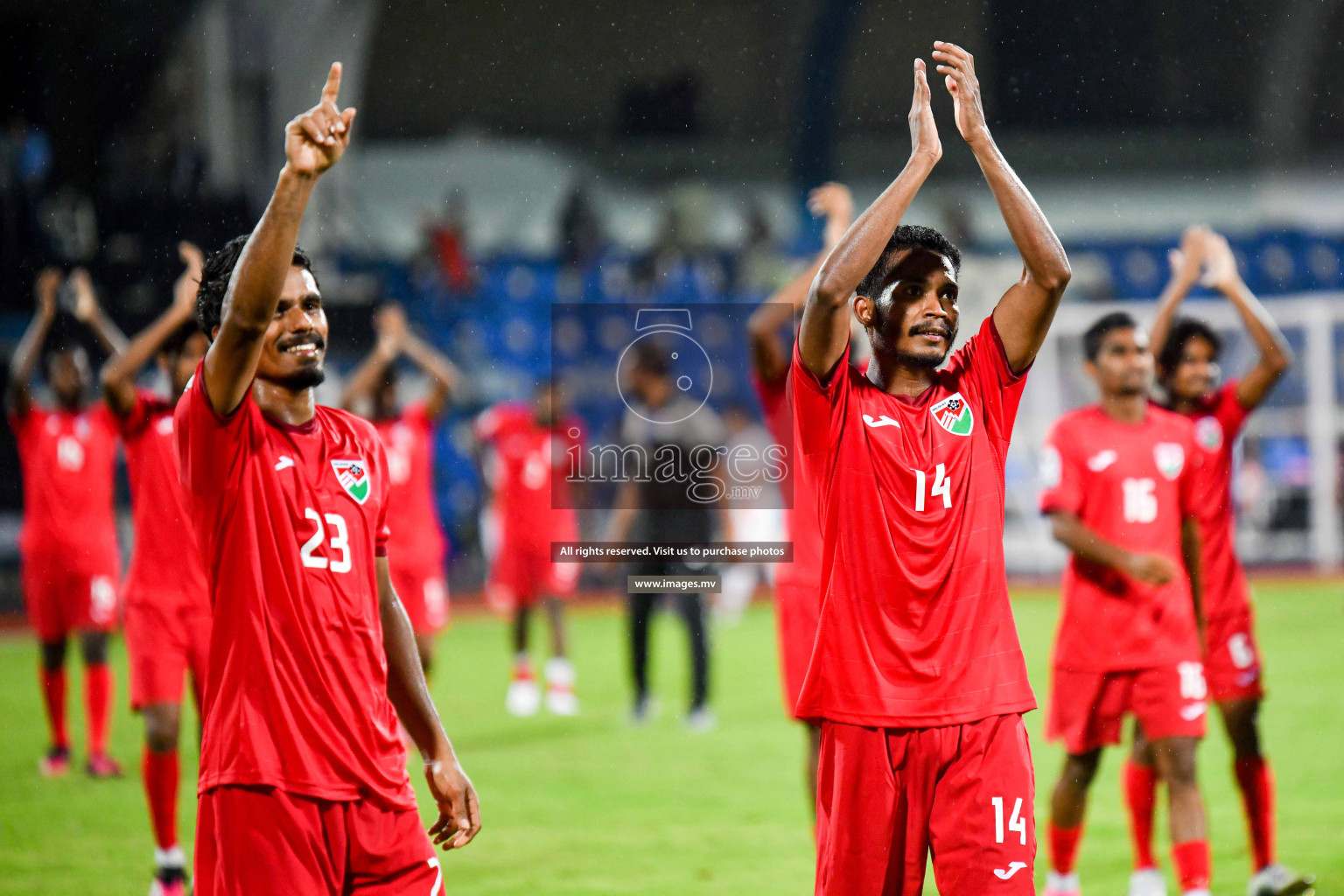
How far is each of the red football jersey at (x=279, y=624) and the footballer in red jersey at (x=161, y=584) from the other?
201 cm

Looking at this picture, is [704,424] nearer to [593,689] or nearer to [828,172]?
[828,172]

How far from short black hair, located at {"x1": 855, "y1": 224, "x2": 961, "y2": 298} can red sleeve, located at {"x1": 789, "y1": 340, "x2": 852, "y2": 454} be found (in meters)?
0.20

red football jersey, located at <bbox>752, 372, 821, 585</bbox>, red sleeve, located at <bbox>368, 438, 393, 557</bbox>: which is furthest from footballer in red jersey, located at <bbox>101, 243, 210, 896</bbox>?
red football jersey, located at <bbox>752, 372, 821, 585</bbox>

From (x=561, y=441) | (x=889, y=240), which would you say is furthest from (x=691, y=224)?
(x=889, y=240)

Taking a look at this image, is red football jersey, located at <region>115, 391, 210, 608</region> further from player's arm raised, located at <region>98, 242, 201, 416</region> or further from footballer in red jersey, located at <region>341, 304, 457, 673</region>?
footballer in red jersey, located at <region>341, 304, 457, 673</region>

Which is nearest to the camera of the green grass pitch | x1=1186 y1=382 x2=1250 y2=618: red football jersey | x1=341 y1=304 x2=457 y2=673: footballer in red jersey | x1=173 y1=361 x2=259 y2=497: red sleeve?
x1=173 y1=361 x2=259 y2=497: red sleeve

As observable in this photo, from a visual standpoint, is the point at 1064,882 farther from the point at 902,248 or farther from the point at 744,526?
the point at 744,526

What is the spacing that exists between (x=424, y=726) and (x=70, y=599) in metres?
4.75

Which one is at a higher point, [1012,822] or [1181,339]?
[1181,339]

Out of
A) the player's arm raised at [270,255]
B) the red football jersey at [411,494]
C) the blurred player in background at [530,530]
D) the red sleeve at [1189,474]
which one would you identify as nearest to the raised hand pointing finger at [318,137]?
the player's arm raised at [270,255]

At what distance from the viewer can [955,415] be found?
2893 mm

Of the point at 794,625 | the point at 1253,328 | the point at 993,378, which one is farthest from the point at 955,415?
the point at 1253,328

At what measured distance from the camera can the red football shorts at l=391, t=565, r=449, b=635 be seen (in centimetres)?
686

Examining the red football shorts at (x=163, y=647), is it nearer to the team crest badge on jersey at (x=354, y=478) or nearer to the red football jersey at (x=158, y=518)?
the red football jersey at (x=158, y=518)
